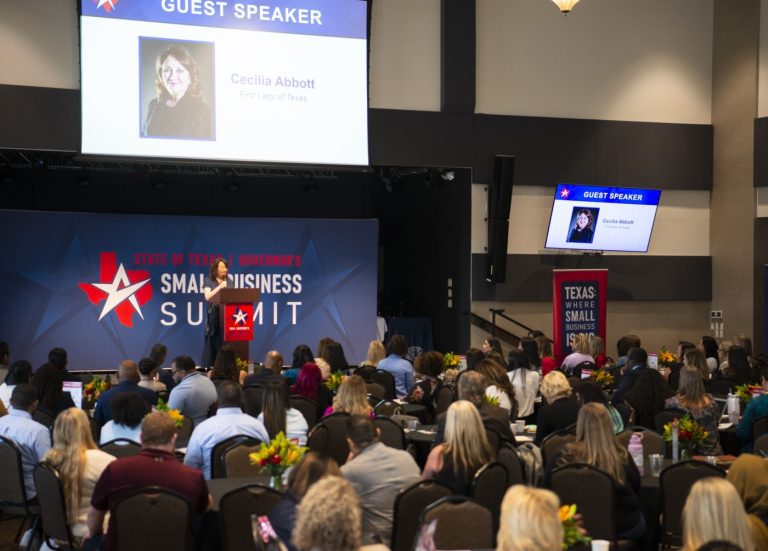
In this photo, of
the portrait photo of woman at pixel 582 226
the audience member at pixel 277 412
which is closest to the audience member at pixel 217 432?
the audience member at pixel 277 412

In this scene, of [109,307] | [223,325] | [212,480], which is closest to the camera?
[212,480]

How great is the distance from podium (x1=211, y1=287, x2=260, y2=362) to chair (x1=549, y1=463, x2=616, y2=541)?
22.6 ft

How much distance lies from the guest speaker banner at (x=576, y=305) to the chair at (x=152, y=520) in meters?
11.0

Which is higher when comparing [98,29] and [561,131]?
[98,29]

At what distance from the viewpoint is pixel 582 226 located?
631 inches

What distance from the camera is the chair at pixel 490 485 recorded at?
5148 millimetres

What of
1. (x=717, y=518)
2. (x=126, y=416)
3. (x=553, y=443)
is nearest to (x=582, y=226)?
(x=553, y=443)

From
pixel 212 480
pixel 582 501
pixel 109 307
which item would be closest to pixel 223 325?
pixel 109 307

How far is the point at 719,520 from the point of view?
3385 mm

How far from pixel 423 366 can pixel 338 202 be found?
32.5 ft

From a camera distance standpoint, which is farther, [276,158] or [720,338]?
[720,338]

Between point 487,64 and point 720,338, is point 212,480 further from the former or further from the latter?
point 720,338

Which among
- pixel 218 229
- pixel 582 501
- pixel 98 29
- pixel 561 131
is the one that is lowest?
pixel 582 501

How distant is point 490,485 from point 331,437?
6.74 feet
